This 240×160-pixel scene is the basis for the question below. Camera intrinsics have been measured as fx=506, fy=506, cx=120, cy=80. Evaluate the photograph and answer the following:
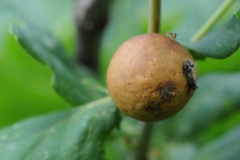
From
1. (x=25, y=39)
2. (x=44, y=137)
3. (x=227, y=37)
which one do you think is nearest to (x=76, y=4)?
(x=25, y=39)

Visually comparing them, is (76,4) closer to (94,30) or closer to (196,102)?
(94,30)

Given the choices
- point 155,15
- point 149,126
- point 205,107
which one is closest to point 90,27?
point 205,107

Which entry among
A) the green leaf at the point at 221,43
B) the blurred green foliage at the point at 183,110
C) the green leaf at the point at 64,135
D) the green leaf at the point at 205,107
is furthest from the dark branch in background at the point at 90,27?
the green leaf at the point at 221,43

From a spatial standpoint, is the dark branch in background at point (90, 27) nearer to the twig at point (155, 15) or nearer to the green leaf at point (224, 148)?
the green leaf at point (224, 148)

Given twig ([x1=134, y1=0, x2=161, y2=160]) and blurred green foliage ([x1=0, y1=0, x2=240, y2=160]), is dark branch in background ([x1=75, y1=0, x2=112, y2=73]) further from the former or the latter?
twig ([x1=134, y1=0, x2=161, y2=160])

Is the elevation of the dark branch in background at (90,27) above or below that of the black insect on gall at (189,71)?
below

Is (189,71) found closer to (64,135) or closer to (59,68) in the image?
(64,135)
